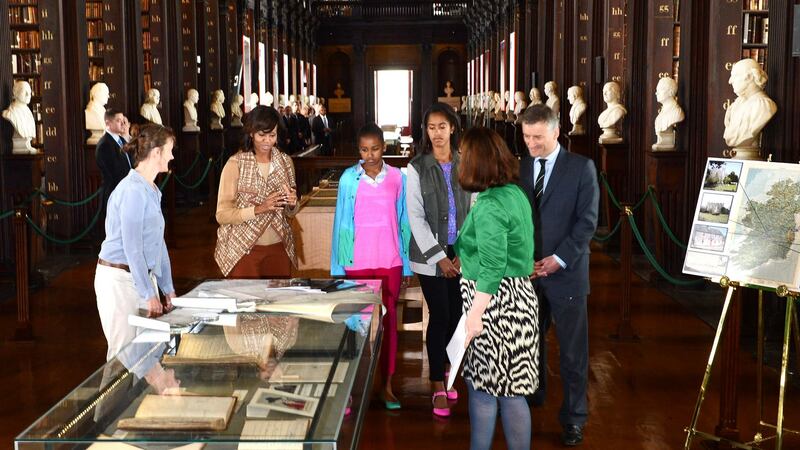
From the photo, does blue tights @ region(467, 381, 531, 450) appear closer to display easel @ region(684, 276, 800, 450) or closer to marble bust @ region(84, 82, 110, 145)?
display easel @ region(684, 276, 800, 450)

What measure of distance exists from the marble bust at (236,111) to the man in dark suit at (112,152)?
8130mm

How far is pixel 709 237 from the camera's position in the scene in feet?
12.4

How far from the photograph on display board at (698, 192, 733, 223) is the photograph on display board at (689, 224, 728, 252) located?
0.03 metres

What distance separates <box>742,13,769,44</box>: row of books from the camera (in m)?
8.90

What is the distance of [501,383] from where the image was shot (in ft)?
10.6

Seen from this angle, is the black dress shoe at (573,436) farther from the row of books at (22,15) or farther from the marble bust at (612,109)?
the row of books at (22,15)

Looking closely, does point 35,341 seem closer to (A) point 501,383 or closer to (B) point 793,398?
(A) point 501,383

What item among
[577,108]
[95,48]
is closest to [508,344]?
[577,108]

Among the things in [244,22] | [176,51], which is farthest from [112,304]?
[244,22]

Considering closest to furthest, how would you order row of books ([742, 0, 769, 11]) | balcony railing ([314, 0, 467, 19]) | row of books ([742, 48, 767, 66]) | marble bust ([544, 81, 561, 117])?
row of books ([742, 0, 769, 11]) → row of books ([742, 48, 767, 66]) → marble bust ([544, 81, 561, 117]) → balcony railing ([314, 0, 467, 19])

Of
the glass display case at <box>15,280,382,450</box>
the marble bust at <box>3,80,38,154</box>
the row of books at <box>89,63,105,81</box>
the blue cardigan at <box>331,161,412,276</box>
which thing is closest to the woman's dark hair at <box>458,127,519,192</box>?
the glass display case at <box>15,280,382,450</box>

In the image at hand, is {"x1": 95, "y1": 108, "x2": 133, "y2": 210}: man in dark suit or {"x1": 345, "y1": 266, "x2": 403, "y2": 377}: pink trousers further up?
{"x1": 95, "y1": 108, "x2": 133, "y2": 210}: man in dark suit

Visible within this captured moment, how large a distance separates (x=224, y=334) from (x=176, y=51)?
11064 mm

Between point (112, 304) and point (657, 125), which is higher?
point (657, 125)
